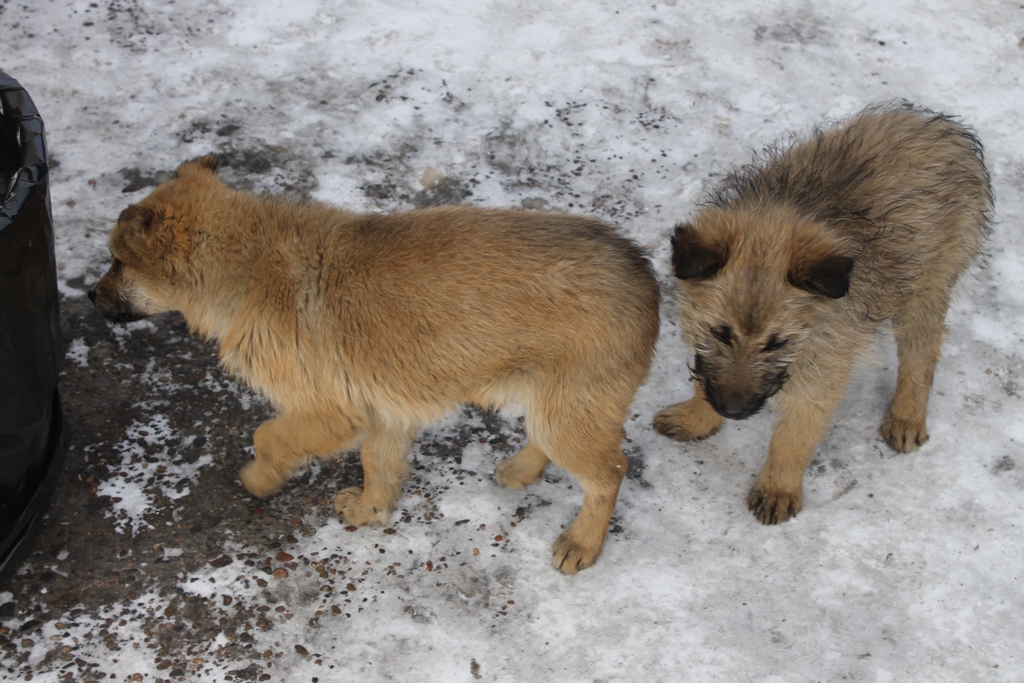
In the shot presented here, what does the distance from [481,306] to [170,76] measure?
477 cm

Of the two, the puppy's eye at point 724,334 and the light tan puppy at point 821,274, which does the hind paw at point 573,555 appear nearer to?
the light tan puppy at point 821,274

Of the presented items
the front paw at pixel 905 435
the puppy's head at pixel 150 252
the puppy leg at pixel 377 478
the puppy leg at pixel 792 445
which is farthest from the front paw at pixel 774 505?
the puppy's head at pixel 150 252

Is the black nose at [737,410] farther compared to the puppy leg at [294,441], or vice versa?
the puppy leg at [294,441]

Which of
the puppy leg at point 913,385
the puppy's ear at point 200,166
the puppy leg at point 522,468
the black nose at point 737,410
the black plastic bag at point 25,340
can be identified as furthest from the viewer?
the puppy leg at point 913,385

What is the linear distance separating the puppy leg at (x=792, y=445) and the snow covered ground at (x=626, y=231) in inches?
4.8

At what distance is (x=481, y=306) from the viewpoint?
3.71 meters

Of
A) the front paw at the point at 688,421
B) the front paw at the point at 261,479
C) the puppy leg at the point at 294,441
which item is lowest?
the front paw at the point at 688,421

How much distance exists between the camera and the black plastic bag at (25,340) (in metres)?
3.53

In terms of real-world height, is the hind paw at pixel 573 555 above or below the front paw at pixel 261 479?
below

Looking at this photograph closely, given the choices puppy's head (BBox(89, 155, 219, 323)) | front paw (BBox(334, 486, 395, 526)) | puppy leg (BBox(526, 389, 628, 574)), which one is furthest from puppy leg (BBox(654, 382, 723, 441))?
puppy's head (BBox(89, 155, 219, 323))

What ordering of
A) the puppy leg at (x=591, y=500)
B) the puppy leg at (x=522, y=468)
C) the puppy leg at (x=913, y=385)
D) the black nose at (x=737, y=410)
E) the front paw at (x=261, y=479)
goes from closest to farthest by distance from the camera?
the black nose at (x=737, y=410), the puppy leg at (x=591, y=500), the front paw at (x=261, y=479), the puppy leg at (x=522, y=468), the puppy leg at (x=913, y=385)

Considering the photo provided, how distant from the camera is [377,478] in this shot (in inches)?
176

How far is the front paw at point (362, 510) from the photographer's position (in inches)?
175

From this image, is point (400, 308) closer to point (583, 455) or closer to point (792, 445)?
point (583, 455)
